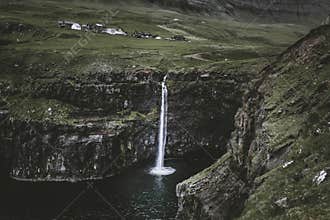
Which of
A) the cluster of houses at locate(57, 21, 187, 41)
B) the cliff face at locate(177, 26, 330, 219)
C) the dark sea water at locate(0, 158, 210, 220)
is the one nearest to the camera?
the cliff face at locate(177, 26, 330, 219)

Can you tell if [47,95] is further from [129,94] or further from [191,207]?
[191,207]

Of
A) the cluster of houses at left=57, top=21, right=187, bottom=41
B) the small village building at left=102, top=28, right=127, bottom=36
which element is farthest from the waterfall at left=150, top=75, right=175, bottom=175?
the small village building at left=102, top=28, right=127, bottom=36

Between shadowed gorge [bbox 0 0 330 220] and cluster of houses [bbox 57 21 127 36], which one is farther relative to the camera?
cluster of houses [bbox 57 21 127 36]

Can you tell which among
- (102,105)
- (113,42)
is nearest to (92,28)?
(113,42)

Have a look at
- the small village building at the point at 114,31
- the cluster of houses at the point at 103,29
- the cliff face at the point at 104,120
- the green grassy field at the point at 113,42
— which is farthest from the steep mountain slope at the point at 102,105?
the small village building at the point at 114,31

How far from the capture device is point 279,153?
2775cm

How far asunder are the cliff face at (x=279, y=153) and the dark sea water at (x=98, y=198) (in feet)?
57.1

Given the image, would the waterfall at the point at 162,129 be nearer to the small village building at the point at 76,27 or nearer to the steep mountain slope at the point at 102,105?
the steep mountain slope at the point at 102,105

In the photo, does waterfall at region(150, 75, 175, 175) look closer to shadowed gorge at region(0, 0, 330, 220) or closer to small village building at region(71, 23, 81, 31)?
shadowed gorge at region(0, 0, 330, 220)

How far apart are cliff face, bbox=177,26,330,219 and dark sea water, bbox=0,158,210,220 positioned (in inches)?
685

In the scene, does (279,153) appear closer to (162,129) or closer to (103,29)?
(162,129)

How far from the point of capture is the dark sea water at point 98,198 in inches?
2183

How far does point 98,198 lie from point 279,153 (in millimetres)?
38490

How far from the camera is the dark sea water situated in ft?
182
